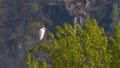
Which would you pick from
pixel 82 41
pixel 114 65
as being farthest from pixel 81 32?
pixel 114 65

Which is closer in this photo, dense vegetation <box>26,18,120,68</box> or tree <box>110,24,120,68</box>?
tree <box>110,24,120,68</box>

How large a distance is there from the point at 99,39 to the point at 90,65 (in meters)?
2.36

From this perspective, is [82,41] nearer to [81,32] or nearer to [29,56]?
[81,32]

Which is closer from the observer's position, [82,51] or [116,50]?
[116,50]

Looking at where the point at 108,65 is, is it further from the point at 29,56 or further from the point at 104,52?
the point at 29,56

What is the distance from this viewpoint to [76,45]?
47719mm

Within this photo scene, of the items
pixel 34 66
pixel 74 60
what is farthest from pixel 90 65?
pixel 34 66

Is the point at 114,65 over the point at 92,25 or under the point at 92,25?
under

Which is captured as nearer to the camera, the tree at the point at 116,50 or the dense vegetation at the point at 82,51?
the tree at the point at 116,50

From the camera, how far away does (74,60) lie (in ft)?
155

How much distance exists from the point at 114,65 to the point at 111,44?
172 centimetres

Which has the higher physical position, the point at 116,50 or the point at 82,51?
the point at 116,50

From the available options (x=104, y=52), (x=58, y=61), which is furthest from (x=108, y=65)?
(x=58, y=61)

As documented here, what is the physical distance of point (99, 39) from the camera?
157 ft
